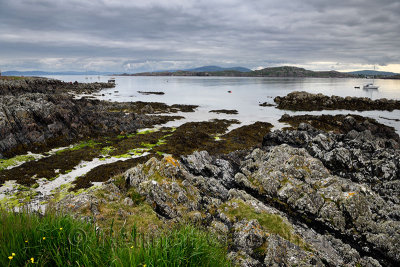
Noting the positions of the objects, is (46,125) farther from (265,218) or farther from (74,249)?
(74,249)

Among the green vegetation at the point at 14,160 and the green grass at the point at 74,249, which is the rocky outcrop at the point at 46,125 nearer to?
the green vegetation at the point at 14,160

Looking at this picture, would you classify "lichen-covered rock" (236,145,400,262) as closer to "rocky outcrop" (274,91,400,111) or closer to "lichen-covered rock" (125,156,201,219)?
"lichen-covered rock" (125,156,201,219)

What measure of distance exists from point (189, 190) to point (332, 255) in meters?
6.13

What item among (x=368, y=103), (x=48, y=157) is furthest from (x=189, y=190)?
(x=368, y=103)

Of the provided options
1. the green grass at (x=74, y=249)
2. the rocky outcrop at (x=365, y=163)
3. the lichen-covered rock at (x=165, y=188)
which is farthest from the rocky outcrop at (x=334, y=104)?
the green grass at (x=74, y=249)

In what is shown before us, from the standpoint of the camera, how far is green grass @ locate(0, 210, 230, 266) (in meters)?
3.54

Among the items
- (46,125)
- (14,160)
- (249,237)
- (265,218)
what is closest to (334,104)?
(265,218)

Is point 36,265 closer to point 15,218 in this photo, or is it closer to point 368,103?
point 15,218

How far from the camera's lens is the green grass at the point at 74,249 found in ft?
11.6

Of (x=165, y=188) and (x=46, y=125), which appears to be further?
(x=46, y=125)

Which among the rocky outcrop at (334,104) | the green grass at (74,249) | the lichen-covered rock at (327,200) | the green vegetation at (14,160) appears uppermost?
the rocky outcrop at (334,104)

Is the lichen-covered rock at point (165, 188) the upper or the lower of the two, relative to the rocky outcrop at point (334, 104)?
lower

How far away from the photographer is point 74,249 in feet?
12.7

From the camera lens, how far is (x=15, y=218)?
4.38m
